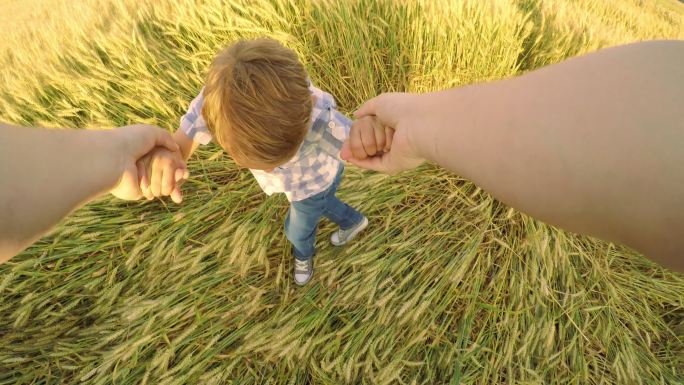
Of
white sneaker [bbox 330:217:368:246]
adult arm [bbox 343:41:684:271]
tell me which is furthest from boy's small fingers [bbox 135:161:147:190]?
adult arm [bbox 343:41:684:271]

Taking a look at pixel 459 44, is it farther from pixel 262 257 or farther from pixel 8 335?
pixel 8 335

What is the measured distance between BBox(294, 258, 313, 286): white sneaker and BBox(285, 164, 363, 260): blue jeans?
0.03m

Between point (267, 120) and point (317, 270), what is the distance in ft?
3.09

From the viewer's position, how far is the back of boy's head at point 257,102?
103cm

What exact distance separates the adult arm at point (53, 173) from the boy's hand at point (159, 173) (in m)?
0.05

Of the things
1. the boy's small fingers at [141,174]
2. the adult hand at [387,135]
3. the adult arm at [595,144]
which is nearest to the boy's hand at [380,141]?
the adult hand at [387,135]

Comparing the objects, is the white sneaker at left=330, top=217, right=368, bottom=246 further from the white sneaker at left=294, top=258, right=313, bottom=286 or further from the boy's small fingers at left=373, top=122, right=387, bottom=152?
the boy's small fingers at left=373, top=122, right=387, bottom=152

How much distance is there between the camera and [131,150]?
1114mm

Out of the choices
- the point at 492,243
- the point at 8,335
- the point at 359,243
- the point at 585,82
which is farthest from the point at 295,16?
the point at 8,335

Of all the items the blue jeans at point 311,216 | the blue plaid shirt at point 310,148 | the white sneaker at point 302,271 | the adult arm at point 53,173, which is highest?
the adult arm at point 53,173

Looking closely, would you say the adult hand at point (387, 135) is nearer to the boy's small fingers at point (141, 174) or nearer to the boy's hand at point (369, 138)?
the boy's hand at point (369, 138)

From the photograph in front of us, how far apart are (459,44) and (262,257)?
5.42 feet

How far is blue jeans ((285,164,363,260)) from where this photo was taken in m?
1.45

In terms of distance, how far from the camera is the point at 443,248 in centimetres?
176
